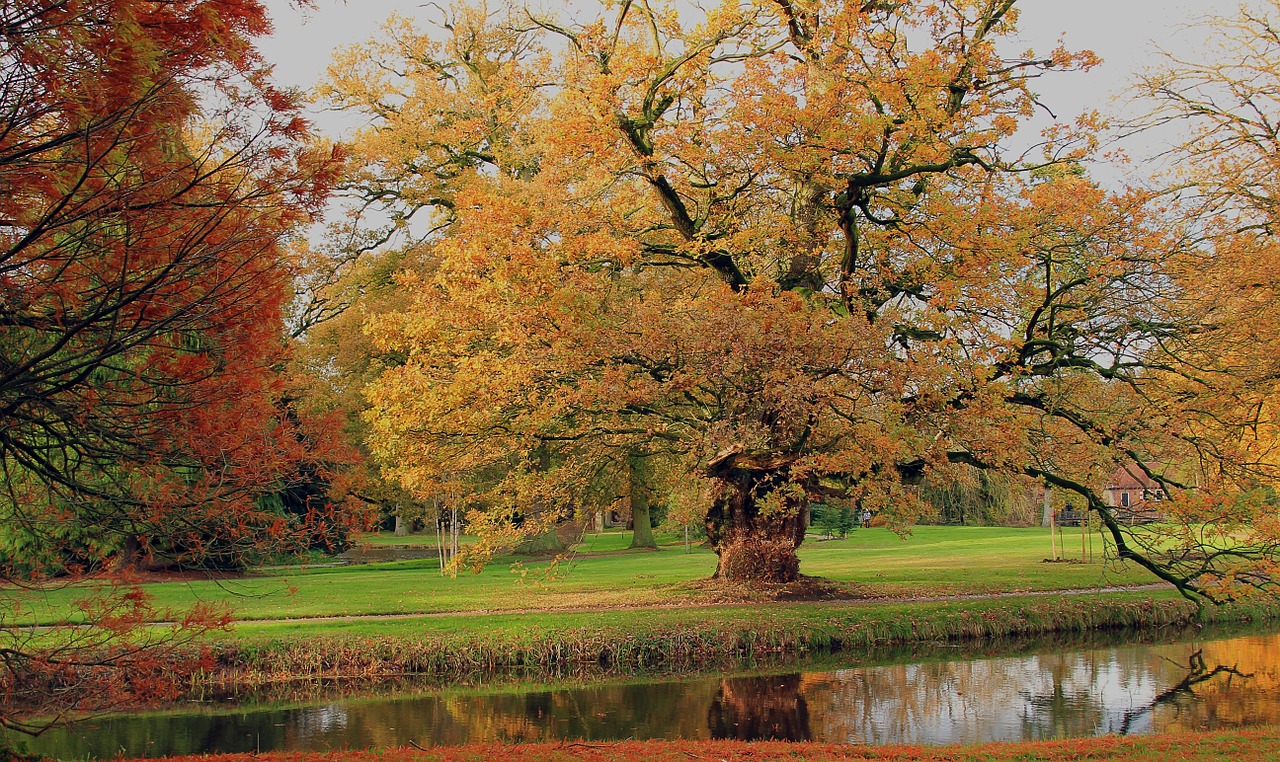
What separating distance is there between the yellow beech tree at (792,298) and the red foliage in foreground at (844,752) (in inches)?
230

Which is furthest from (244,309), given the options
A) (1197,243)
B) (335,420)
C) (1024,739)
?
(1197,243)

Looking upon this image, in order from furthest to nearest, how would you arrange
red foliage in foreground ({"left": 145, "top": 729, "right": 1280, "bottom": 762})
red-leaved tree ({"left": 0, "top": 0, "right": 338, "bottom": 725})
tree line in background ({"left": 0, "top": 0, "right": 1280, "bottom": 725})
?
tree line in background ({"left": 0, "top": 0, "right": 1280, "bottom": 725}) < red foliage in foreground ({"left": 145, "top": 729, "right": 1280, "bottom": 762}) < red-leaved tree ({"left": 0, "top": 0, "right": 338, "bottom": 725})

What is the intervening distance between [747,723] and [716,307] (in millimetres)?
6858

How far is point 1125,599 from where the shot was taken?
20.2m

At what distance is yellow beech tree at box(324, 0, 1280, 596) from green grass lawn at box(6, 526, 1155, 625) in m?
2.31

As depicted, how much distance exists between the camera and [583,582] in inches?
1016

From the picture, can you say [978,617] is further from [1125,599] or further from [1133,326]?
A: [1133,326]

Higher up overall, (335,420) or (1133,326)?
(1133,326)

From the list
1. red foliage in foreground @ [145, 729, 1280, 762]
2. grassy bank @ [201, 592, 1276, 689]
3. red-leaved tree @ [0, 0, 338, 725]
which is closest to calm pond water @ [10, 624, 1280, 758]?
grassy bank @ [201, 592, 1276, 689]

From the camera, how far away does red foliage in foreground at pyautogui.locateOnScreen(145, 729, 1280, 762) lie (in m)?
8.78

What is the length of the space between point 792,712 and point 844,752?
Result: 4136 millimetres

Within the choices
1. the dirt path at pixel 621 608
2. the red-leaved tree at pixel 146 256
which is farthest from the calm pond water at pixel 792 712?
the red-leaved tree at pixel 146 256

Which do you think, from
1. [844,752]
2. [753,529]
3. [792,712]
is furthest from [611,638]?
[844,752]

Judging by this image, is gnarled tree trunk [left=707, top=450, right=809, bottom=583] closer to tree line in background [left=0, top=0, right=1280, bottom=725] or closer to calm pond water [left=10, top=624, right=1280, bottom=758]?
tree line in background [left=0, top=0, right=1280, bottom=725]
